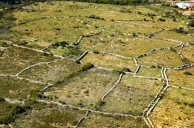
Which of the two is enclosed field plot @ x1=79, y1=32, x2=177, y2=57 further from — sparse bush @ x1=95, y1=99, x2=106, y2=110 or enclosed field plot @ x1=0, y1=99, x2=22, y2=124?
enclosed field plot @ x1=0, y1=99, x2=22, y2=124

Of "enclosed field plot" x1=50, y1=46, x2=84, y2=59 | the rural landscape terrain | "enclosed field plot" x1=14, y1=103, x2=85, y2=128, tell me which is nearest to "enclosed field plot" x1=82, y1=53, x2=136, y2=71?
the rural landscape terrain

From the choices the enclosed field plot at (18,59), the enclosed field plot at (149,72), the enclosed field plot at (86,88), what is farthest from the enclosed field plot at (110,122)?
the enclosed field plot at (18,59)

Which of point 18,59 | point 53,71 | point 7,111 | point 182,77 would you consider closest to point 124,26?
point 182,77

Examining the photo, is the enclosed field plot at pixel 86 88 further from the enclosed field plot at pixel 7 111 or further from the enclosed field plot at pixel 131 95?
the enclosed field plot at pixel 7 111

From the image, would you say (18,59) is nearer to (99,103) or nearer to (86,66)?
(86,66)

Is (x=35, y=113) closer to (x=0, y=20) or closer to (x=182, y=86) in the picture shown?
(x=182, y=86)

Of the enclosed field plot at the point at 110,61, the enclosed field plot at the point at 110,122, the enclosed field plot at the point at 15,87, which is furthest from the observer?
the enclosed field plot at the point at 110,61

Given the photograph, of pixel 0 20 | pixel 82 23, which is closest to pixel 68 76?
pixel 82 23
